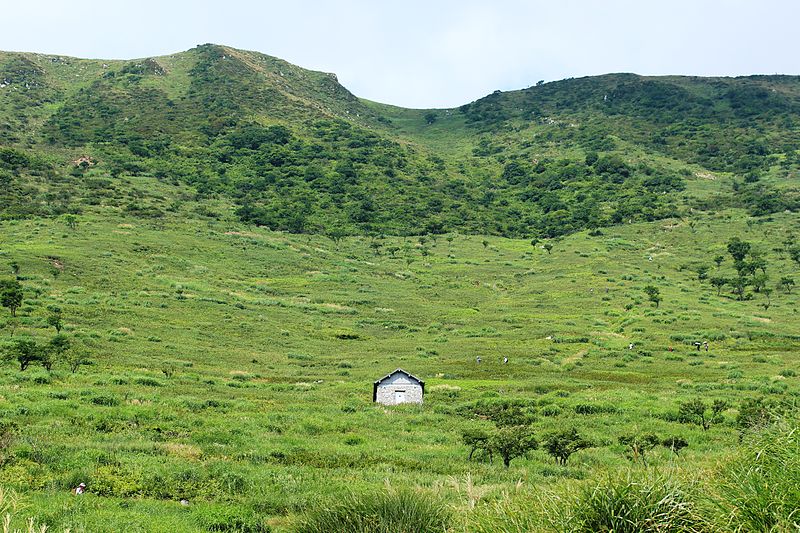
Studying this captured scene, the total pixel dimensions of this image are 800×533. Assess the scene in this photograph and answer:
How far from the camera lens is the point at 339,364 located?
53031 mm

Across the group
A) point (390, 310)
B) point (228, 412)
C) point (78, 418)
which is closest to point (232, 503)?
point (78, 418)

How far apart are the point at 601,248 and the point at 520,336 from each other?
62.3 m

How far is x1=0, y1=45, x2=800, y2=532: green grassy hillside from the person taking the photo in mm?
13445

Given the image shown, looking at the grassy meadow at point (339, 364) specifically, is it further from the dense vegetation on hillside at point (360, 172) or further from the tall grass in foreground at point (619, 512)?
the dense vegetation on hillside at point (360, 172)

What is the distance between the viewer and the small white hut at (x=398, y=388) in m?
38.8

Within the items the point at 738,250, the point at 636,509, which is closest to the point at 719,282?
the point at 738,250

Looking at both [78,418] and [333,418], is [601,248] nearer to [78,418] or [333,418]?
[333,418]

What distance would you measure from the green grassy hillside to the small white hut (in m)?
1.45

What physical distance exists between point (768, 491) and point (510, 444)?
56.5 feet

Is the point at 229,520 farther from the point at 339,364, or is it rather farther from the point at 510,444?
the point at 339,364

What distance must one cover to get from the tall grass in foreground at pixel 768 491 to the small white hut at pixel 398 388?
31.0m

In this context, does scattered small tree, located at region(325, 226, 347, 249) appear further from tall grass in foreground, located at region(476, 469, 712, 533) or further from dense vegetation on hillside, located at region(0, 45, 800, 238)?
tall grass in foreground, located at region(476, 469, 712, 533)

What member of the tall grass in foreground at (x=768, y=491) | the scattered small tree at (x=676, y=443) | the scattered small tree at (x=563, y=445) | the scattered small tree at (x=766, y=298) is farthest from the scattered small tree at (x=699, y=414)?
the scattered small tree at (x=766, y=298)

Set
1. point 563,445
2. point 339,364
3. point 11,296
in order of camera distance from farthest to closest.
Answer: point 339,364 → point 11,296 → point 563,445
